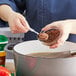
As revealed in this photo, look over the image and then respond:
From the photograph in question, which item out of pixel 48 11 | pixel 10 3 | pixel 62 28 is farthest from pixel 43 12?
pixel 62 28

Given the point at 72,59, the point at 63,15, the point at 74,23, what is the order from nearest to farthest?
the point at 72,59 → the point at 74,23 → the point at 63,15

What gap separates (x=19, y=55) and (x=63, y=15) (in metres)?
0.43

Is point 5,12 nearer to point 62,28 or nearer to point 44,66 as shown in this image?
point 62,28

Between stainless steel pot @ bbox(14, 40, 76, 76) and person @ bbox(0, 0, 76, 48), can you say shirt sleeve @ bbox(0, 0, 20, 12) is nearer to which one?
person @ bbox(0, 0, 76, 48)

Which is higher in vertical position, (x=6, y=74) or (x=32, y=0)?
(x=32, y=0)

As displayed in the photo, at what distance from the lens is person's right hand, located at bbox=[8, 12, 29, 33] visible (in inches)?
31.8

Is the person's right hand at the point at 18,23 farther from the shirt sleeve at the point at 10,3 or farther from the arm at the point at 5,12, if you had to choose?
the shirt sleeve at the point at 10,3

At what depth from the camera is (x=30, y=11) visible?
3.32ft

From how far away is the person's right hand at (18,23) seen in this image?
808 millimetres

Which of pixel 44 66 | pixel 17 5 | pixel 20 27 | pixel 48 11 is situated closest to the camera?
pixel 44 66

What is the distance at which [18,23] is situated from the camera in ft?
2.67

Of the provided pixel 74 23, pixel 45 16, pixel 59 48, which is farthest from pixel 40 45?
pixel 45 16

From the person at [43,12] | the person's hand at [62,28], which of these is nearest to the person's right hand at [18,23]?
the person at [43,12]

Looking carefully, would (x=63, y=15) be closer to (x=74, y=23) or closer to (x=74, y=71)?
(x=74, y=23)
